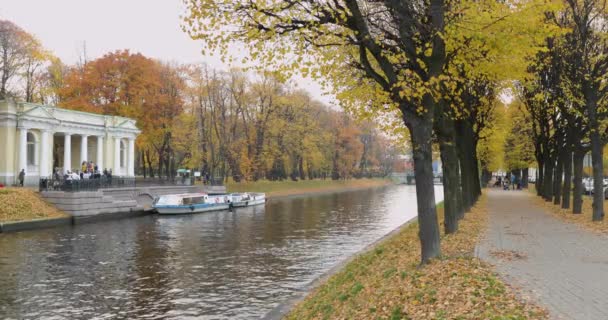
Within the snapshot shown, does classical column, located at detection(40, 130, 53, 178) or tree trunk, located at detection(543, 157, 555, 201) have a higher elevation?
classical column, located at detection(40, 130, 53, 178)

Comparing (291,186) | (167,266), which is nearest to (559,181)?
(167,266)

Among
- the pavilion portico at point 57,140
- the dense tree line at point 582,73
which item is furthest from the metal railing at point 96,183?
the dense tree line at point 582,73

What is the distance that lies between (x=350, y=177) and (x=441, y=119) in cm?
Answer: 8615

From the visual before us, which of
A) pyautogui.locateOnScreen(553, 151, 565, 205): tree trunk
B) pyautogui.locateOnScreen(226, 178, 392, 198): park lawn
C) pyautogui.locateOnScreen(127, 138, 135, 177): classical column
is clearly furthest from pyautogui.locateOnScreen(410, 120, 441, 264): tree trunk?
pyautogui.locateOnScreen(226, 178, 392, 198): park lawn

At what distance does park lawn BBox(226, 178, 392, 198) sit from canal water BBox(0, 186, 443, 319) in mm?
29508

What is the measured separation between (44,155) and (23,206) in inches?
490

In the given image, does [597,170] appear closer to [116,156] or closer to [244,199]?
[244,199]

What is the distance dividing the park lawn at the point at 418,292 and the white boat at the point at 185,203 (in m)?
28.1

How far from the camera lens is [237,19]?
12.1 m

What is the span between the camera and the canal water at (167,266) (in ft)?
44.8

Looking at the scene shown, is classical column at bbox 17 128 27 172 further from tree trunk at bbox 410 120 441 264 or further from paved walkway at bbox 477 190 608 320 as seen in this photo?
tree trunk at bbox 410 120 441 264

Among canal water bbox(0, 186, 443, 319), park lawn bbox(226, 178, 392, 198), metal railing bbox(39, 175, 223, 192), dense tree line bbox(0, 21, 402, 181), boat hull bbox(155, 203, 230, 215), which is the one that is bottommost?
canal water bbox(0, 186, 443, 319)

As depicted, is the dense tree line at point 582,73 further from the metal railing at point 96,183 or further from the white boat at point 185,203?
the metal railing at point 96,183

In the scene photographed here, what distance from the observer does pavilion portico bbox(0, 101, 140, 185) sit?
40406 millimetres
